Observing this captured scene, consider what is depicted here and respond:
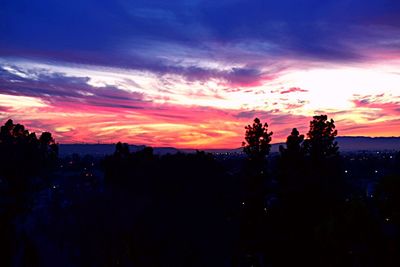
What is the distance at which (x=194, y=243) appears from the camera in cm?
2758

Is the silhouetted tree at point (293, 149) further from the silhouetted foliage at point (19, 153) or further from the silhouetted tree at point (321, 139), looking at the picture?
the silhouetted foliage at point (19, 153)

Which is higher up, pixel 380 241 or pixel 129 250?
pixel 380 241

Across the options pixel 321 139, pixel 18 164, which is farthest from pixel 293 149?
pixel 18 164

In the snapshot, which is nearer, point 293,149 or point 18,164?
point 293,149

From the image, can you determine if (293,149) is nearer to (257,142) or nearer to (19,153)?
(257,142)

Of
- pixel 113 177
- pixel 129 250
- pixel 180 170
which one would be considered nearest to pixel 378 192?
pixel 129 250

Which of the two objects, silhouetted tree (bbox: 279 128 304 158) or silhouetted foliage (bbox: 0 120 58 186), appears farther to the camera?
silhouetted foliage (bbox: 0 120 58 186)

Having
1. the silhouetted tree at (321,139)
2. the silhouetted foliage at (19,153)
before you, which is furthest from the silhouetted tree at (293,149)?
the silhouetted foliage at (19,153)

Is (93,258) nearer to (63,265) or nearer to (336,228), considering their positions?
(63,265)

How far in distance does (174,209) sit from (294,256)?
11315 mm

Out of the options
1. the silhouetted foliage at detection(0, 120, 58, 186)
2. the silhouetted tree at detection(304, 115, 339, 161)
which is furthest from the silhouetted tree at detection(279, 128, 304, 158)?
the silhouetted foliage at detection(0, 120, 58, 186)

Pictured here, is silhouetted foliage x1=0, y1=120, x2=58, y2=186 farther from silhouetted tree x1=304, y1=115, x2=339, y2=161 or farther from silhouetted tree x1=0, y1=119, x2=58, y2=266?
silhouetted tree x1=304, y1=115, x2=339, y2=161

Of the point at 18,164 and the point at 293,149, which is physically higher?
the point at 293,149

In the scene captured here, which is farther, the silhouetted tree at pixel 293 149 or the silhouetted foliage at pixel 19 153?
the silhouetted foliage at pixel 19 153
